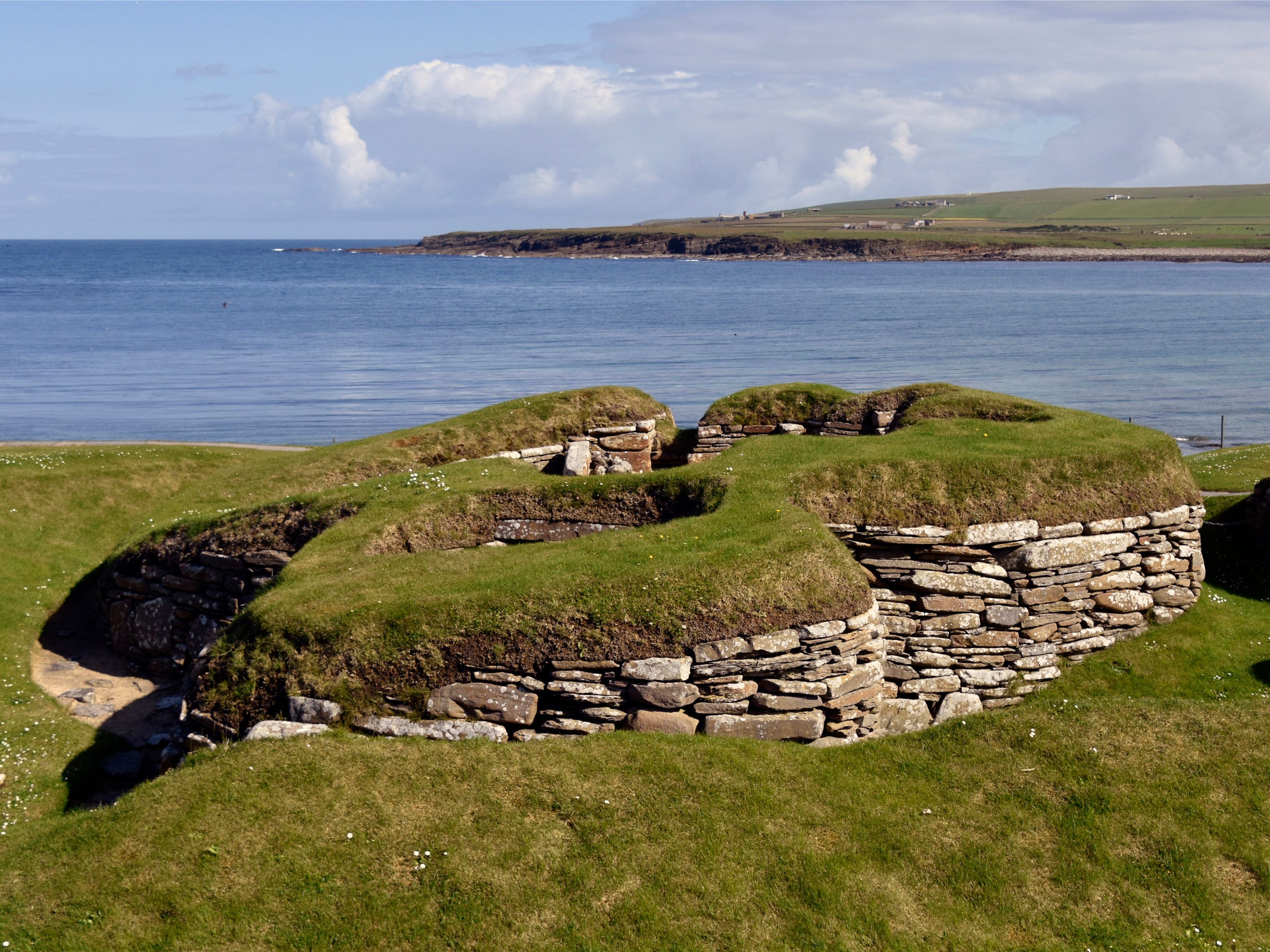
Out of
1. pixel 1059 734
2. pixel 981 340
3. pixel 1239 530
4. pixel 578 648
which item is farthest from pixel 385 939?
pixel 981 340

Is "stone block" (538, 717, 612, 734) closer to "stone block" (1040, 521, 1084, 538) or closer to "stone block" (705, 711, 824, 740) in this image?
"stone block" (705, 711, 824, 740)

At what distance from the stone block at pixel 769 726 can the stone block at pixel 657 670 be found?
27.3 inches

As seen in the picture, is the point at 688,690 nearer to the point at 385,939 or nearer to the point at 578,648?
the point at 578,648

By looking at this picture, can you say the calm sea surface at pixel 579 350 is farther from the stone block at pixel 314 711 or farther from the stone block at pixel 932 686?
the stone block at pixel 932 686

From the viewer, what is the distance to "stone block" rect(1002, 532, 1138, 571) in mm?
15805

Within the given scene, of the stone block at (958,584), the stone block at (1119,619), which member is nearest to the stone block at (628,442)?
the stone block at (958,584)

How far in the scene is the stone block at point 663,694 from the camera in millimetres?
11820

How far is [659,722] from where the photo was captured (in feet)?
38.8

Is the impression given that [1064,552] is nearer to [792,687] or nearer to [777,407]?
[792,687]

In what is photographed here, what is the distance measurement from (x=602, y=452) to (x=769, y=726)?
1415 centimetres

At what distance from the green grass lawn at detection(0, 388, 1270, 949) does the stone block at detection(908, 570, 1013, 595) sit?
7.17 ft

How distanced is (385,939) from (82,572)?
15818mm

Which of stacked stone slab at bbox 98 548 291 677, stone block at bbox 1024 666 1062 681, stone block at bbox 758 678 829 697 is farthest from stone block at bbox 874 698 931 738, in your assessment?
stacked stone slab at bbox 98 548 291 677

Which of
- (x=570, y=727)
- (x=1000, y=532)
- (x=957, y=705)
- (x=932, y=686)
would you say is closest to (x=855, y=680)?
(x=932, y=686)
